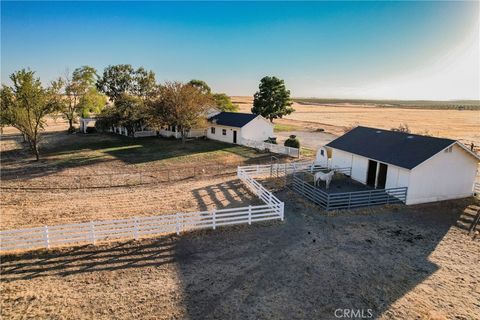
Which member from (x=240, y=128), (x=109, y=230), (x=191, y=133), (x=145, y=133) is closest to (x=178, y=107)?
(x=191, y=133)

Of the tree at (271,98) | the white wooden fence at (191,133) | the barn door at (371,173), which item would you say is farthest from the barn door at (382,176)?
the tree at (271,98)

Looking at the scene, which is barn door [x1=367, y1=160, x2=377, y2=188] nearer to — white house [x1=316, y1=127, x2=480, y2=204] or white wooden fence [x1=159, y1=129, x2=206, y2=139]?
white house [x1=316, y1=127, x2=480, y2=204]

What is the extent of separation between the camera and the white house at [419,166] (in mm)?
17422

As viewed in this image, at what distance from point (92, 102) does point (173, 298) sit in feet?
156

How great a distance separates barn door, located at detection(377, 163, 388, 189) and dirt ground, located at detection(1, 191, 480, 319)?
5.11 m

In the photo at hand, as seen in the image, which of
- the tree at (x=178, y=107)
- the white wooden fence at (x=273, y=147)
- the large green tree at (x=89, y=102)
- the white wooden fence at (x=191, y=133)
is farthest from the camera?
the large green tree at (x=89, y=102)

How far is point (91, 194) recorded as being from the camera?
758 inches

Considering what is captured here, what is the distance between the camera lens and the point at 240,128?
36812 millimetres

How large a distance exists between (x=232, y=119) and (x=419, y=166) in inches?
1023

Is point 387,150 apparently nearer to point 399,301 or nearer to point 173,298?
point 399,301

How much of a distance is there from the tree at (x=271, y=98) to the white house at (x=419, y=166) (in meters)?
34.9

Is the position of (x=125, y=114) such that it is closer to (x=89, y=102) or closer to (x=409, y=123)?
(x=89, y=102)

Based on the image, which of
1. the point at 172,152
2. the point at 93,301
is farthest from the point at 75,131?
the point at 93,301

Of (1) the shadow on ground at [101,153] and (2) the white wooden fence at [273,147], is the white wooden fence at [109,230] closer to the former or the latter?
(1) the shadow on ground at [101,153]
